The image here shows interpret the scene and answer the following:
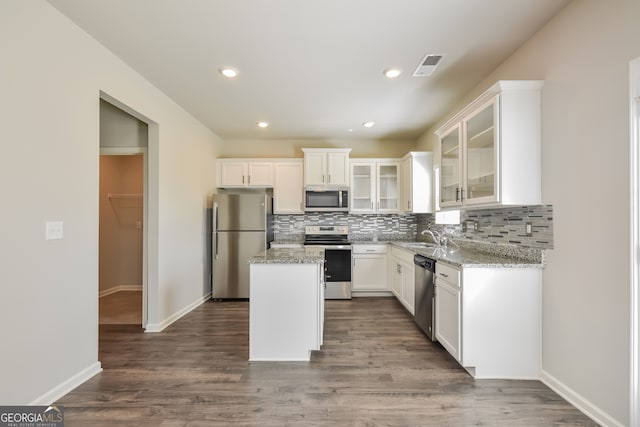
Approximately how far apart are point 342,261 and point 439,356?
2074mm

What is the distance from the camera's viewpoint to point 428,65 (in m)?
2.56

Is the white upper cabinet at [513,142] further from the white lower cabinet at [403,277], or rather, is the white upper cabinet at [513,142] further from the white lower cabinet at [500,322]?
the white lower cabinet at [403,277]

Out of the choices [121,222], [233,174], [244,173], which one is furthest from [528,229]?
[121,222]

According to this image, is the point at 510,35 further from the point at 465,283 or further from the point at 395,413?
the point at 395,413

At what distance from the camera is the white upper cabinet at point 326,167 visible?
4.63 m

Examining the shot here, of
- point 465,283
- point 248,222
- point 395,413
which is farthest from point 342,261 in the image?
point 395,413

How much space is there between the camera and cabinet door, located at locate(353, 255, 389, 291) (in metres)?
4.45

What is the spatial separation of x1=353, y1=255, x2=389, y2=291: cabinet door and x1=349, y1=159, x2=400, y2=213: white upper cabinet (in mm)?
818

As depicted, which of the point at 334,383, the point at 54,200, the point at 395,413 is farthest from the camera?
the point at 334,383

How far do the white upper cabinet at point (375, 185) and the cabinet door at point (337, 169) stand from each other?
177mm

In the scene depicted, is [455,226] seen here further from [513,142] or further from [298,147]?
[298,147]

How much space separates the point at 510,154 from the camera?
83.9 inches

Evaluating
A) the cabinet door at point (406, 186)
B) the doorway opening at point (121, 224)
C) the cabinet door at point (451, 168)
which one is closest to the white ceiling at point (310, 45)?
the cabinet door at point (451, 168)

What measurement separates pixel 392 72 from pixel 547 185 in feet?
5.28
